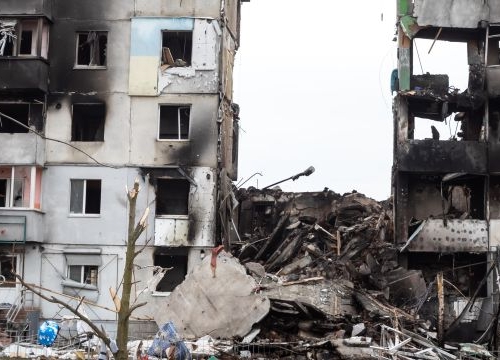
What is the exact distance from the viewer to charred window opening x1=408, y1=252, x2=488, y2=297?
33.4 metres

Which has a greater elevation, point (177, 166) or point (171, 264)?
point (177, 166)

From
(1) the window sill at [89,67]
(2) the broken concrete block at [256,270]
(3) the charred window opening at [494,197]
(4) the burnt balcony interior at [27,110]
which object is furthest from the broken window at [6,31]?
(3) the charred window opening at [494,197]

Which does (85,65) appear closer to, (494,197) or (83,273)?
(83,273)

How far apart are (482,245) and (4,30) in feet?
63.9

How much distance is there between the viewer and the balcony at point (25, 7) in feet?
105

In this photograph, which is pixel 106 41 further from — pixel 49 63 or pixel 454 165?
pixel 454 165

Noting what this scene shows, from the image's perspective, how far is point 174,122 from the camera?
32.5 meters

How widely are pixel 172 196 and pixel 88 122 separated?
4.61 m

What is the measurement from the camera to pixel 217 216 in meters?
31.7


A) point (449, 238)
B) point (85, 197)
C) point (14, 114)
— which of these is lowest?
point (449, 238)

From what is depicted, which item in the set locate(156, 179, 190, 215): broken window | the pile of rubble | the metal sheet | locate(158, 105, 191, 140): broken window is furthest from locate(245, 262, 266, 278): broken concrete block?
the metal sheet

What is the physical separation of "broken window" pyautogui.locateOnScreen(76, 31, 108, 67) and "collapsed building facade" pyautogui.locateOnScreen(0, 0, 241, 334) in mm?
53

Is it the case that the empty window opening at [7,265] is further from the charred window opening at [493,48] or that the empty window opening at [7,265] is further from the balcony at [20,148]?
the charred window opening at [493,48]

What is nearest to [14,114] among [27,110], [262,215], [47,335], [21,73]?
[27,110]
